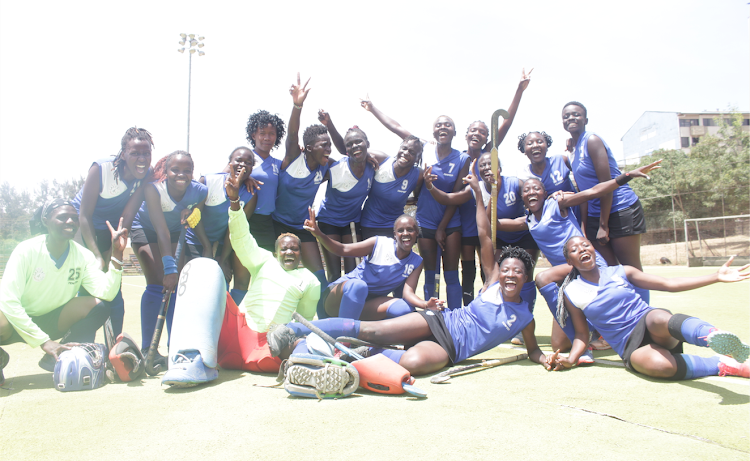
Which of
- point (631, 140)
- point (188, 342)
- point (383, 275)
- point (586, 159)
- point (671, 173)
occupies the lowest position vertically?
point (188, 342)

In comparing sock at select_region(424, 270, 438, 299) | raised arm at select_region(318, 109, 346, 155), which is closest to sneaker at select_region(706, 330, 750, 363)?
sock at select_region(424, 270, 438, 299)

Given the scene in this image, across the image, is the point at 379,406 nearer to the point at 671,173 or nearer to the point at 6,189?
the point at 671,173

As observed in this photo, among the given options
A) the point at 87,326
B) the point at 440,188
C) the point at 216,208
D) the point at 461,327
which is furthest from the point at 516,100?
the point at 87,326

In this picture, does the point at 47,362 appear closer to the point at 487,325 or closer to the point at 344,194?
the point at 344,194

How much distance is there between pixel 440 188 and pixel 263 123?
228 cm

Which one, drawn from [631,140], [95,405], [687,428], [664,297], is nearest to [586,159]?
[687,428]

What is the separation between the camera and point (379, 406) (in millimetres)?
2854

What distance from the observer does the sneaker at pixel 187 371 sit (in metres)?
3.25

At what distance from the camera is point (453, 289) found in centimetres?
560

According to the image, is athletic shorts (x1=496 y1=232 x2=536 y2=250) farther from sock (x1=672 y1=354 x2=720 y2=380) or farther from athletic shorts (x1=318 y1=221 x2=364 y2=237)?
sock (x1=672 y1=354 x2=720 y2=380)

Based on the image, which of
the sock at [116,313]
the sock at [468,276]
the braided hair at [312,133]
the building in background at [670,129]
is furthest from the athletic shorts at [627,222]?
the building in background at [670,129]

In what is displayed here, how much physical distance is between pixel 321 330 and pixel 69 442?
1.71 meters

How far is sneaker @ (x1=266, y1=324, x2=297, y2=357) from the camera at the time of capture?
3.51 meters

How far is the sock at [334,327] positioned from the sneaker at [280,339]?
0.44 ft
